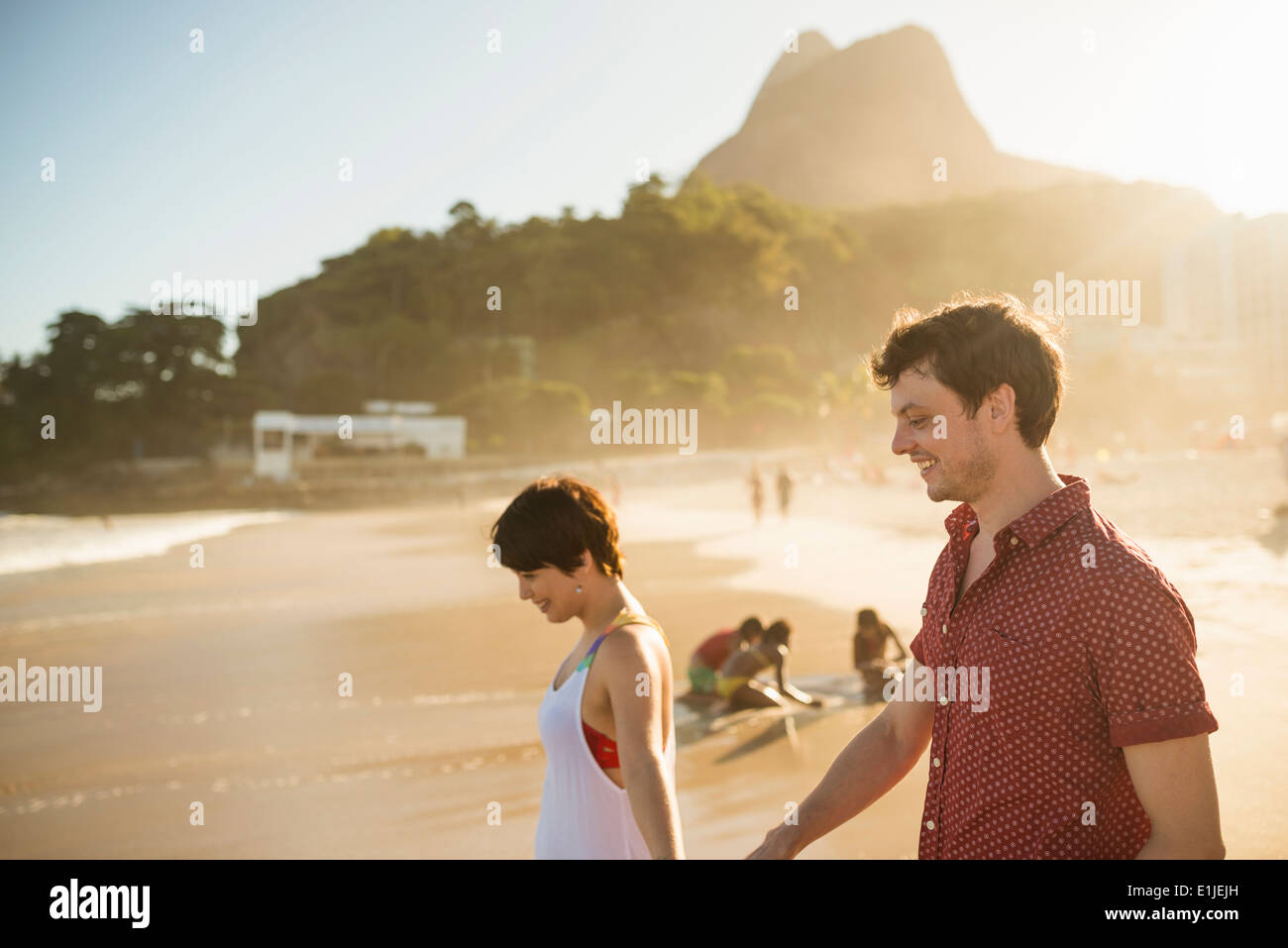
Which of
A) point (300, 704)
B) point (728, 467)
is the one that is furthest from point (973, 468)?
point (728, 467)

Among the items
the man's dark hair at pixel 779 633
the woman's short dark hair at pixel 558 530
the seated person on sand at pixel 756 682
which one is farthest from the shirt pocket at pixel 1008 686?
the man's dark hair at pixel 779 633

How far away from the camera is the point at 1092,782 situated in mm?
1603

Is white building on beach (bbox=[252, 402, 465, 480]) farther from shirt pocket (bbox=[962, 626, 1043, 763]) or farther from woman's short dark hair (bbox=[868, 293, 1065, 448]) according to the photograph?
shirt pocket (bbox=[962, 626, 1043, 763])

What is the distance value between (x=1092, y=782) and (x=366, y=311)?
83.3 m

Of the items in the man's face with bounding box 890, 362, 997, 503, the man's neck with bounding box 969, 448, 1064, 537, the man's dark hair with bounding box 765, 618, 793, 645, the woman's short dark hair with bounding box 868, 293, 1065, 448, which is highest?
the woman's short dark hair with bounding box 868, 293, 1065, 448

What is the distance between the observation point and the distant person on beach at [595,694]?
2064 mm

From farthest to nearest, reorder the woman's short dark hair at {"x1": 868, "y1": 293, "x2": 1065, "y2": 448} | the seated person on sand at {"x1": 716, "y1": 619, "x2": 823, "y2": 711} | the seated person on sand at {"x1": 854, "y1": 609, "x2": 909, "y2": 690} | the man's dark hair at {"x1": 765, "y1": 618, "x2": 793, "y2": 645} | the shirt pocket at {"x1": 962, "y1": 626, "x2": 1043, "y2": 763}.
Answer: the seated person on sand at {"x1": 854, "y1": 609, "x2": 909, "y2": 690}, the man's dark hair at {"x1": 765, "y1": 618, "x2": 793, "y2": 645}, the seated person on sand at {"x1": 716, "y1": 619, "x2": 823, "y2": 711}, the woman's short dark hair at {"x1": 868, "y1": 293, "x2": 1065, "y2": 448}, the shirt pocket at {"x1": 962, "y1": 626, "x2": 1043, "y2": 763}

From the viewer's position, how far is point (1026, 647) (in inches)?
63.6

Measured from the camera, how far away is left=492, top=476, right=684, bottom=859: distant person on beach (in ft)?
6.77

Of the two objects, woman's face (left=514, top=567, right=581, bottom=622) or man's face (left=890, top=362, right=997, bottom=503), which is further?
woman's face (left=514, top=567, right=581, bottom=622)

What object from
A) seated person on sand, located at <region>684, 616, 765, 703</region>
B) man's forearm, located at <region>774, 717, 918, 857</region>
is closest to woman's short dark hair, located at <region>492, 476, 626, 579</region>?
man's forearm, located at <region>774, 717, 918, 857</region>

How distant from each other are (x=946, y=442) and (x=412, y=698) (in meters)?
7.70
